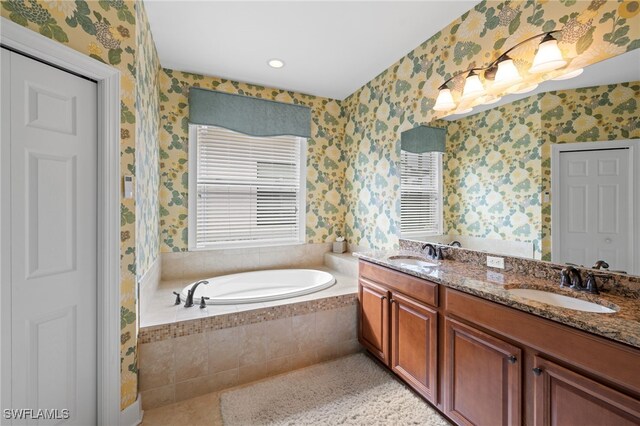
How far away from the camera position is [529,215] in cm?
165

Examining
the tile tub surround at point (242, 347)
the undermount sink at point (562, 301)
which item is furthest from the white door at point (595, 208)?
the tile tub surround at point (242, 347)

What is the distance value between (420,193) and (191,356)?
84.8 inches

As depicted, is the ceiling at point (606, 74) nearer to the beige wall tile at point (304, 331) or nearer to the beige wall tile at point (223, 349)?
the beige wall tile at point (304, 331)

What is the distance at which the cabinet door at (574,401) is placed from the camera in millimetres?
917

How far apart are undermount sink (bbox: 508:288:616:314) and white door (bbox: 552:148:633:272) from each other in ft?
0.80

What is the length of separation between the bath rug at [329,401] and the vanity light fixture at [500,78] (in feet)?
6.77

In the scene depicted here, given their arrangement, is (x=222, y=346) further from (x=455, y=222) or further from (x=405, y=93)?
(x=405, y=93)

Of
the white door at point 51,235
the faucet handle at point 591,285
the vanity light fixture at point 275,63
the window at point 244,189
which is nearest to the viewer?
the white door at point 51,235

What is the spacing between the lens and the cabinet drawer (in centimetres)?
167

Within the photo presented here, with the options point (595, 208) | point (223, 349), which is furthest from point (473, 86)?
point (223, 349)

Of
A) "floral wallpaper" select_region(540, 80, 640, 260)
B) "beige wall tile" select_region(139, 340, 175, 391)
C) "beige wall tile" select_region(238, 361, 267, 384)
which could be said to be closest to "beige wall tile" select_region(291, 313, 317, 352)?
"beige wall tile" select_region(238, 361, 267, 384)

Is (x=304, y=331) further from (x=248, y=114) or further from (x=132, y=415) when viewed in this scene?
(x=248, y=114)

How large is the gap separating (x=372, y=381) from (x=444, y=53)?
255cm

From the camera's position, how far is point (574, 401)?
1028 mm
